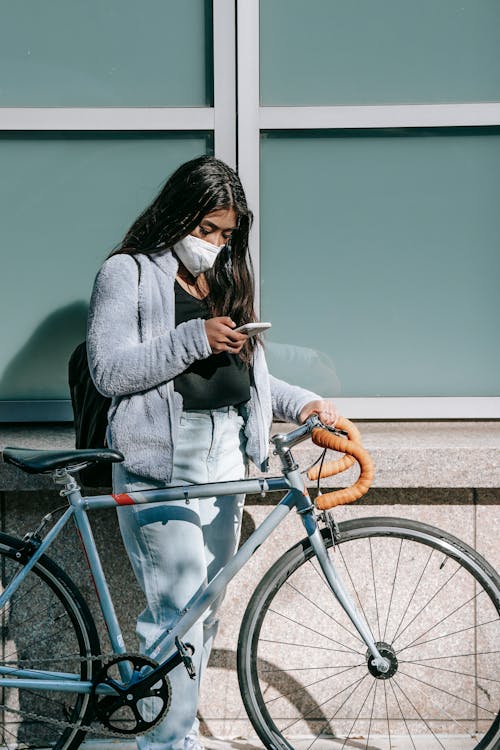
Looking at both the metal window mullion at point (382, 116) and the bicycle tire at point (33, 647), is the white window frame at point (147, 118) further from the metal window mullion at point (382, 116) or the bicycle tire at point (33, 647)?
the bicycle tire at point (33, 647)

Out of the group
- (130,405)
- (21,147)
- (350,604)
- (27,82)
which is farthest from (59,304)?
(350,604)

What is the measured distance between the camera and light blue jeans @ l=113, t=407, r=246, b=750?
111 inches

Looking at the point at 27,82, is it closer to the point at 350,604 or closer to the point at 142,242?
the point at 142,242

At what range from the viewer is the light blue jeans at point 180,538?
111 inches

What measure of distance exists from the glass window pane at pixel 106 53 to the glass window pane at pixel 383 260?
45 cm

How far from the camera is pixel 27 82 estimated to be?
3.74 meters

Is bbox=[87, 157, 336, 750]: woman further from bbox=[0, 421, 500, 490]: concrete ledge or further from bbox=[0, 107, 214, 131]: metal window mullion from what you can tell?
bbox=[0, 107, 214, 131]: metal window mullion

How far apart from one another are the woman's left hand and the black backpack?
625mm

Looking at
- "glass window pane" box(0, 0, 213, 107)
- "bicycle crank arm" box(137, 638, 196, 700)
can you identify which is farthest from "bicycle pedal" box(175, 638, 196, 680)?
"glass window pane" box(0, 0, 213, 107)

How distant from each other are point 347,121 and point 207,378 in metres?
1.47

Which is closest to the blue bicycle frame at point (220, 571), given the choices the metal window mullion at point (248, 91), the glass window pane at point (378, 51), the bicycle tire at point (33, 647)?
the bicycle tire at point (33, 647)

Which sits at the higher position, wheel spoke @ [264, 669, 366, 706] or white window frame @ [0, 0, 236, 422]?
white window frame @ [0, 0, 236, 422]

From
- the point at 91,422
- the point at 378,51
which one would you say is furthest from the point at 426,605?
the point at 378,51

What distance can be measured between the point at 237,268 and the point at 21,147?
1.28 metres
